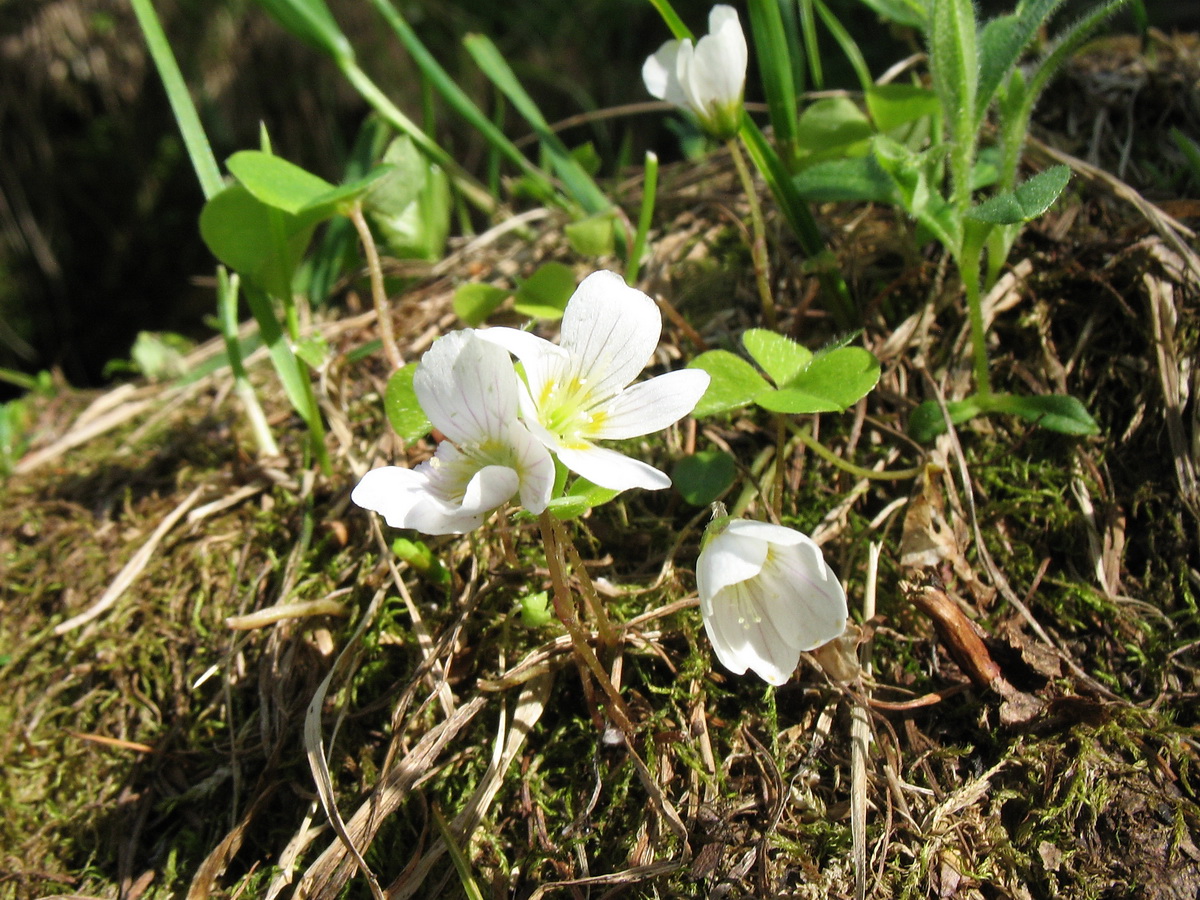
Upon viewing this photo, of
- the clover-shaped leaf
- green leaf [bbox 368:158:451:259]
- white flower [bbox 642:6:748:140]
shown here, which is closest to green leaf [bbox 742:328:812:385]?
the clover-shaped leaf

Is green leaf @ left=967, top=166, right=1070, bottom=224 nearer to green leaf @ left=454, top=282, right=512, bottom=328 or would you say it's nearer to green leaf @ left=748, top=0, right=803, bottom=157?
green leaf @ left=748, top=0, right=803, bottom=157

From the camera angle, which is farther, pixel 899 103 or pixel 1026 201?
pixel 899 103

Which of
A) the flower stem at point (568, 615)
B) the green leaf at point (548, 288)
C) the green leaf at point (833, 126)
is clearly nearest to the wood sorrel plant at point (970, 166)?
the green leaf at point (833, 126)

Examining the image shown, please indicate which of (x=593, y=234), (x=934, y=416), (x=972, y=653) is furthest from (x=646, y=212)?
(x=972, y=653)

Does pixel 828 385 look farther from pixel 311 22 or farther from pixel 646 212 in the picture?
pixel 311 22

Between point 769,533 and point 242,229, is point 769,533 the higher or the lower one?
the lower one

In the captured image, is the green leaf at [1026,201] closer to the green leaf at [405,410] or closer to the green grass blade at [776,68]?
the green grass blade at [776,68]
